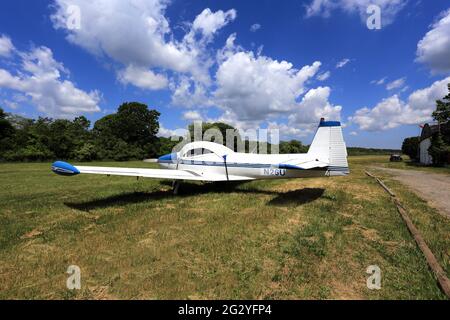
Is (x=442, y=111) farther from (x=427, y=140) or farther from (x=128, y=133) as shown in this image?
(x=128, y=133)

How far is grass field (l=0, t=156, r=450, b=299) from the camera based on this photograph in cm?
346

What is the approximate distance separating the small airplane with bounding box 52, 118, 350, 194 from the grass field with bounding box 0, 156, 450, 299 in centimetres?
128

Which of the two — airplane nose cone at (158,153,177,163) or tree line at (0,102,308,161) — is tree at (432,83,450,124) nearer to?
tree line at (0,102,308,161)

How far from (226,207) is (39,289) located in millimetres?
5221

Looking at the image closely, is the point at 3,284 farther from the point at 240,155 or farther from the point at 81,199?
the point at 240,155

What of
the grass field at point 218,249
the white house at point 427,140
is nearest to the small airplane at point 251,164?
the grass field at point 218,249

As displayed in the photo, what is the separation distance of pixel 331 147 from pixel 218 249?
242 inches

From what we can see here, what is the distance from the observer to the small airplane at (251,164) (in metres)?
8.38

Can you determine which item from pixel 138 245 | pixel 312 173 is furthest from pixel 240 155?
pixel 138 245

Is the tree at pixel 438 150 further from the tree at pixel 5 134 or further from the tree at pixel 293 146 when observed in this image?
the tree at pixel 5 134

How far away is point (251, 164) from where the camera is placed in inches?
381

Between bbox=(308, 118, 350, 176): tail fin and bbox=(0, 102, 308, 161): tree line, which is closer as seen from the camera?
bbox=(308, 118, 350, 176): tail fin

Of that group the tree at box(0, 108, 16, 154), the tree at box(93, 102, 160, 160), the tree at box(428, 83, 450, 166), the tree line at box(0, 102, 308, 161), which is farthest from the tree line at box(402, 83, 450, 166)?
the tree at box(0, 108, 16, 154)
